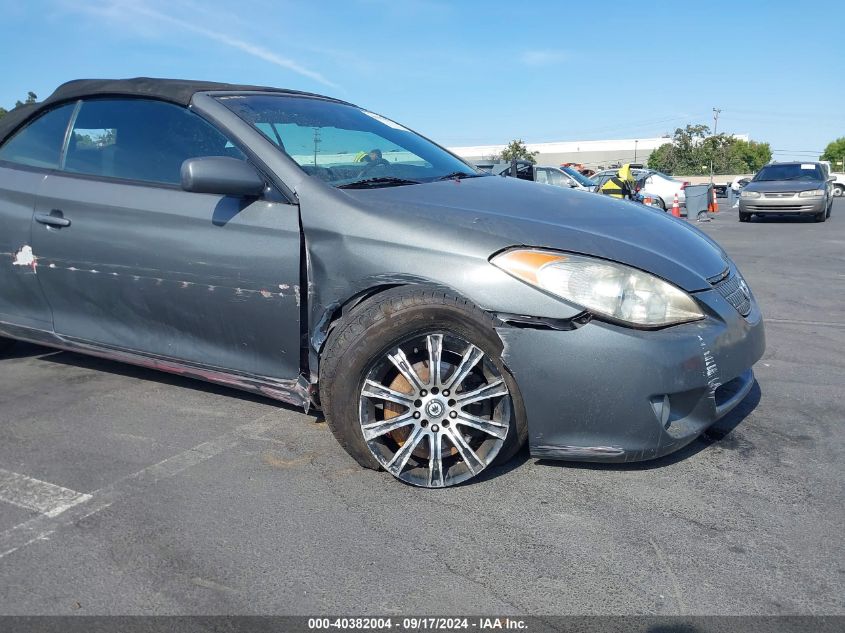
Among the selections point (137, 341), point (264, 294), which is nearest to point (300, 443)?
point (264, 294)

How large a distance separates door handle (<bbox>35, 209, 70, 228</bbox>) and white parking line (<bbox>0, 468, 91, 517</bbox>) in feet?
4.31

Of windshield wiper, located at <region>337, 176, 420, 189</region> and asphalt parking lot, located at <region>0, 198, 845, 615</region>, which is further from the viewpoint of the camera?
windshield wiper, located at <region>337, 176, 420, 189</region>

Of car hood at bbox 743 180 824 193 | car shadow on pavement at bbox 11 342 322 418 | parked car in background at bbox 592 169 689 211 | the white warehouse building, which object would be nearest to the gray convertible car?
car shadow on pavement at bbox 11 342 322 418

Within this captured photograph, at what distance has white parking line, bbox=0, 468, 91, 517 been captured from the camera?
2.86 meters

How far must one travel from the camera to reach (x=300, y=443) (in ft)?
11.4

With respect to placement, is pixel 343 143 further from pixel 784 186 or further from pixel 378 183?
pixel 784 186

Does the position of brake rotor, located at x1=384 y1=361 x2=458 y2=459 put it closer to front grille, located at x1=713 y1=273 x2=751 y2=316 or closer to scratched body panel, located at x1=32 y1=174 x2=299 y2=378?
scratched body panel, located at x1=32 y1=174 x2=299 y2=378

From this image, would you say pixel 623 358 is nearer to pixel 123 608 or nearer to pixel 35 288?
pixel 123 608

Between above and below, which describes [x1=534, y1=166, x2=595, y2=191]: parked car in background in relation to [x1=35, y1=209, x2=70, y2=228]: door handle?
above

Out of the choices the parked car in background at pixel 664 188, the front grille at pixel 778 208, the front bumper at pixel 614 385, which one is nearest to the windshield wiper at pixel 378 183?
the front bumper at pixel 614 385

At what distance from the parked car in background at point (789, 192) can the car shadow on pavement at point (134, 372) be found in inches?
639

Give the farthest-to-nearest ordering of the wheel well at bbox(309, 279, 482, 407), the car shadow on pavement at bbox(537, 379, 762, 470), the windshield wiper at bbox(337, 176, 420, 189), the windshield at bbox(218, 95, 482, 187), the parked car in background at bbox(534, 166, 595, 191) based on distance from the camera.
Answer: the parked car in background at bbox(534, 166, 595, 191)
the windshield at bbox(218, 95, 482, 187)
the windshield wiper at bbox(337, 176, 420, 189)
the car shadow on pavement at bbox(537, 379, 762, 470)
the wheel well at bbox(309, 279, 482, 407)

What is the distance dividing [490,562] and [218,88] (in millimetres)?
2659

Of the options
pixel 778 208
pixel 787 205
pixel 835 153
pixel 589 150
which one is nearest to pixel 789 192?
pixel 787 205
